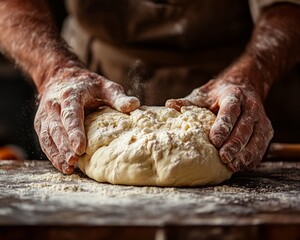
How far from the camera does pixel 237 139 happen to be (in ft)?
5.19

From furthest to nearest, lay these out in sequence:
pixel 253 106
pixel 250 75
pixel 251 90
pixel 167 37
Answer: pixel 167 37, pixel 250 75, pixel 251 90, pixel 253 106

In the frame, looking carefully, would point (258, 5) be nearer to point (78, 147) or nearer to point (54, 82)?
point (54, 82)

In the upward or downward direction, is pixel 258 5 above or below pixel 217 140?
above

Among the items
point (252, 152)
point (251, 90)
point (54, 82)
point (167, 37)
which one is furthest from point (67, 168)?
point (167, 37)

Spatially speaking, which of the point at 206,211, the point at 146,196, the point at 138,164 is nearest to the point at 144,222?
the point at 206,211

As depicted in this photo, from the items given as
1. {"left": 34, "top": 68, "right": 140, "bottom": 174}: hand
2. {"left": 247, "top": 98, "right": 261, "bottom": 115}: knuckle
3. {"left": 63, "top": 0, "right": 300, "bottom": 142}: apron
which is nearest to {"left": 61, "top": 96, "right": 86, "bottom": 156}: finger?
{"left": 34, "top": 68, "right": 140, "bottom": 174}: hand

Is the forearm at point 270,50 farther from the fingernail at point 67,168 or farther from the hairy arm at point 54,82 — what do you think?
the fingernail at point 67,168

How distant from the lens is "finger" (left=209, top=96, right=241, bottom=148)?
1.56 m

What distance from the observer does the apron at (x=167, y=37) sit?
2.49 m

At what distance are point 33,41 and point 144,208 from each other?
1018 millimetres

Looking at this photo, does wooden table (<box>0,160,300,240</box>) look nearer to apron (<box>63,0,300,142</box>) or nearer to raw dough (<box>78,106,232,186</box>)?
raw dough (<box>78,106,232,186</box>)

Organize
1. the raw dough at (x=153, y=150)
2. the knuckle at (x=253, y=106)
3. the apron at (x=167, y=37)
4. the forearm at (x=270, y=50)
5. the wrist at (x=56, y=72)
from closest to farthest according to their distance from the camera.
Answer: the raw dough at (x=153, y=150) < the knuckle at (x=253, y=106) < the wrist at (x=56, y=72) < the forearm at (x=270, y=50) < the apron at (x=167, y=37)

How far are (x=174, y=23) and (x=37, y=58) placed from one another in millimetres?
760

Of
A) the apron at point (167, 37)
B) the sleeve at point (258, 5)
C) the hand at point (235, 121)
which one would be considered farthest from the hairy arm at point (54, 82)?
the sleeve at point (258, 5)
